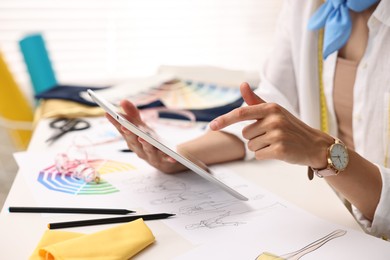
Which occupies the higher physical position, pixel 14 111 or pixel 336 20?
pixel 336 20

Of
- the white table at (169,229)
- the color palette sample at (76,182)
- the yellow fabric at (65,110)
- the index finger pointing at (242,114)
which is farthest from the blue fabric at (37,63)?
the index finger pointing at (242,114)

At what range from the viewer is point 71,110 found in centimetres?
122

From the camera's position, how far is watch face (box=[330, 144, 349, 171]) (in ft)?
2.26

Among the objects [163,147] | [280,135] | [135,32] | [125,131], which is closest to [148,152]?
[125,131]

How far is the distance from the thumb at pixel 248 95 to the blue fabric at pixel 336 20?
363 mm

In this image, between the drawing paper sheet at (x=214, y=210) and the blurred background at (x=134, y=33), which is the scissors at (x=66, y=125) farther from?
the blurred background at (x=134, y=33)

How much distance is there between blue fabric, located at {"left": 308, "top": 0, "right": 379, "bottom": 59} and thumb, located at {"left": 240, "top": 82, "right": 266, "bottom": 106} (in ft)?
1.19

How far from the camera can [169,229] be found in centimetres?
66

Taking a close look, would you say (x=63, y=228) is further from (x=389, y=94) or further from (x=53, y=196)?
(x=389, y=94)

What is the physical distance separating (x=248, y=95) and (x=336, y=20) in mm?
398

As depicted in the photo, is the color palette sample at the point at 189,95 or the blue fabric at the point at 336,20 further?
the color palette sample at the point at 189,95

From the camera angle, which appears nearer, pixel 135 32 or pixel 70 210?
pixel 70 210

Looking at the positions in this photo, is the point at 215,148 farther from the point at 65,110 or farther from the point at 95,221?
the point at 65,110

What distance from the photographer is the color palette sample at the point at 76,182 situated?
78cm
